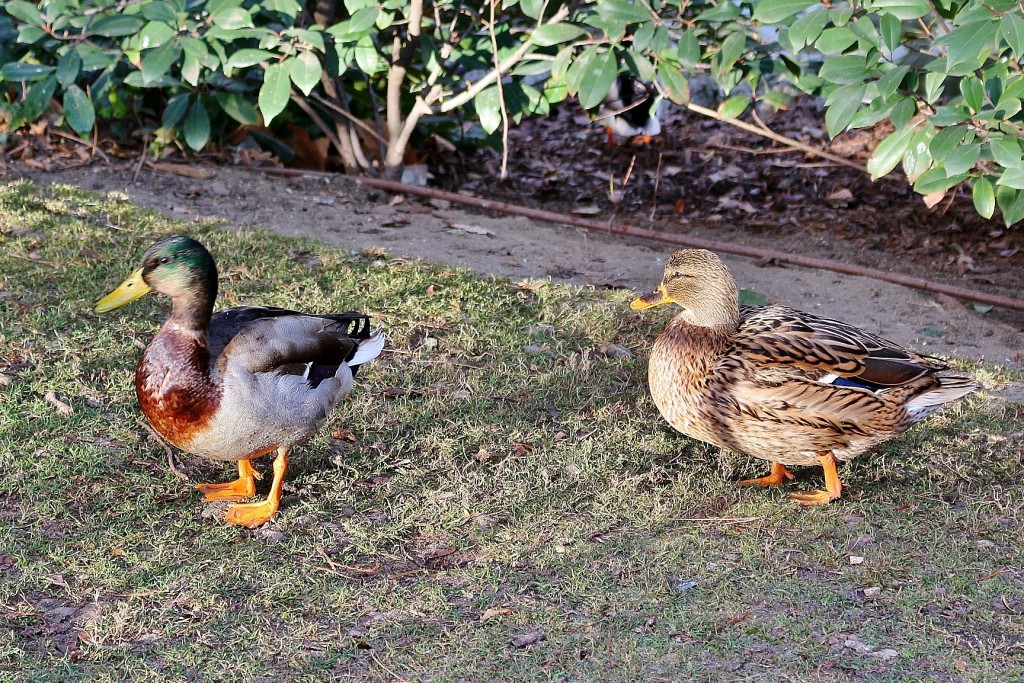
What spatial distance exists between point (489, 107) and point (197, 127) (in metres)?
1.62

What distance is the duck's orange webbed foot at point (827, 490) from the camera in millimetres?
3600

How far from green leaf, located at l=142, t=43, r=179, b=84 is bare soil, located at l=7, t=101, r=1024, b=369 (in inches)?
36.0

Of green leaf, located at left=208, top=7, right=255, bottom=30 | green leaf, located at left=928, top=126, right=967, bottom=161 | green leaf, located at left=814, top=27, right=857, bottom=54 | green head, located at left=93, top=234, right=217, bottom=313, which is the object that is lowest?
green head, located at left=93, top=234, right=217, bottom=313

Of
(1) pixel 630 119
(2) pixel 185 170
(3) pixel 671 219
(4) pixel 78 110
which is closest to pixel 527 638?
(4) pixel 78 110

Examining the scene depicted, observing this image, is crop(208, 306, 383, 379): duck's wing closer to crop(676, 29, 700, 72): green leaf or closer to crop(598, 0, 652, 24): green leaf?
crop(598, 0, 652, 24): green leaf

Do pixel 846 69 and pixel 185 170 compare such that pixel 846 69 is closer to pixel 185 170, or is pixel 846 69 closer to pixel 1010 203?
pixel 1010 203

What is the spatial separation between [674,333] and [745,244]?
9.78ft

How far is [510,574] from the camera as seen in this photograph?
10.5ft

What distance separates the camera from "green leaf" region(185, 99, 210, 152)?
6.09 m

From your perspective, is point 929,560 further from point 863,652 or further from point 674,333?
point 674,333

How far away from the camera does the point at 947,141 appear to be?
4195 millimetres

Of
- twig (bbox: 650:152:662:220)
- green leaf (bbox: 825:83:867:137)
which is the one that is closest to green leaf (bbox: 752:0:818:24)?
green leaf (bbox: 825:83:867:137)

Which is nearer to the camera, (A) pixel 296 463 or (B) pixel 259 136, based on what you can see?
(A) pixel 296 463

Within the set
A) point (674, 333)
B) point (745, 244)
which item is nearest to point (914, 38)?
point (745, 244)
